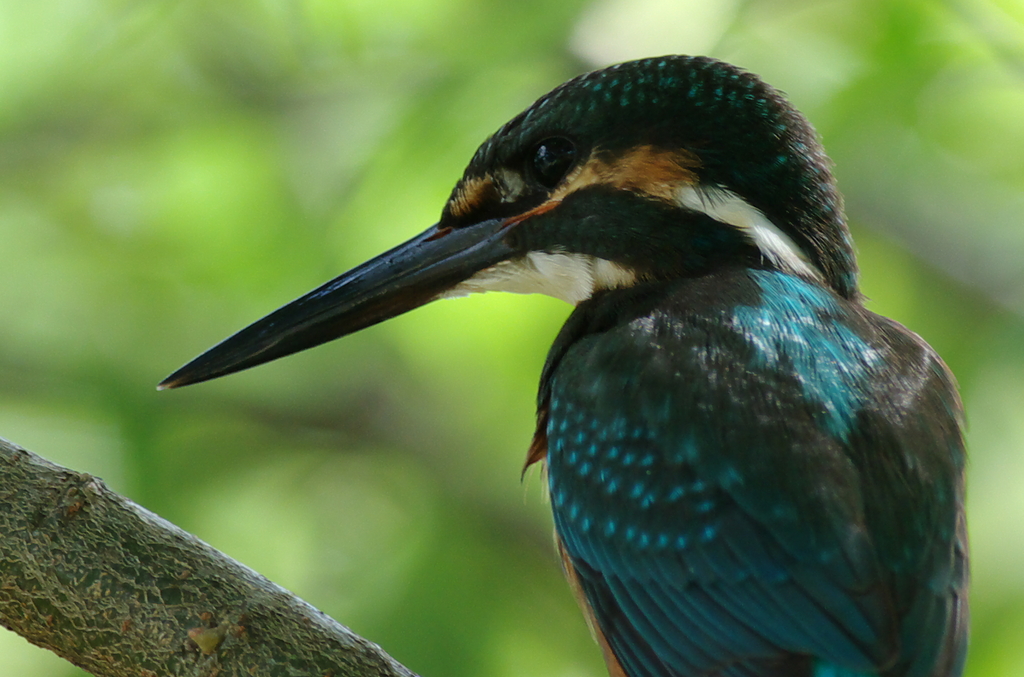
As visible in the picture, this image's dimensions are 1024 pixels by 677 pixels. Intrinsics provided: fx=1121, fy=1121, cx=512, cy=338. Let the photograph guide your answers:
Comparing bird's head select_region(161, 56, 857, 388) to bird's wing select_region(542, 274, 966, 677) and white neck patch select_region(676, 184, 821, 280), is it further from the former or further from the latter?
bird's wing select_region(542, 274, 966, 677)

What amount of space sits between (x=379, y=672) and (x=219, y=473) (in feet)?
4.87

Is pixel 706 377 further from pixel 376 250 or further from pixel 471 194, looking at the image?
pixel 376 250

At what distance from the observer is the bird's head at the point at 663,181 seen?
182 centimetres

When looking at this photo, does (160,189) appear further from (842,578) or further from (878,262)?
(842,578)

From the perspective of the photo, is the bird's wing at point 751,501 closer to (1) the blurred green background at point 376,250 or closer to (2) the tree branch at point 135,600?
(2) the tree branch at point 135,600

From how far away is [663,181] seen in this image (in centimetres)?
182

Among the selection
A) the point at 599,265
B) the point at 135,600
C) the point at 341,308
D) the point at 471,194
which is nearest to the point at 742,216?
the point at 599,265

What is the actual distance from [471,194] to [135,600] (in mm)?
889

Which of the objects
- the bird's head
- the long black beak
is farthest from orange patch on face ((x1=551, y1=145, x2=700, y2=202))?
the long black beak

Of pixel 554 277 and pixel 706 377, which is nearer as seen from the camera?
pixel 706 377

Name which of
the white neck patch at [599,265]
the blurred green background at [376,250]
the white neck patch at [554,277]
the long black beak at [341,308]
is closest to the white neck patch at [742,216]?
the white neck patch at [599,265]

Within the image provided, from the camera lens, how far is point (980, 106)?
2650 mm

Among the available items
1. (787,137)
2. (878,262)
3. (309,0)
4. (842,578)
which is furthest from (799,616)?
(309,0)

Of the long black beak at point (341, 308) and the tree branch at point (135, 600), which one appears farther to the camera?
the long black beak at point (341, 308)
